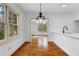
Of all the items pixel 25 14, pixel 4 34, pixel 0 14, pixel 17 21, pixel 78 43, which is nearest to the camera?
pixel 78 43

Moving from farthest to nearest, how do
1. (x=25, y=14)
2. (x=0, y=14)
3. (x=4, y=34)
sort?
(x=25, y=14), (x=4, y=34), (x=0, y=14)

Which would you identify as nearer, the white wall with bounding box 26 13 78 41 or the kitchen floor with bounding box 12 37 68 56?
the kitchen floor with bounding box 12 37 68 56

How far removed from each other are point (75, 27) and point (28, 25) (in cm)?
374

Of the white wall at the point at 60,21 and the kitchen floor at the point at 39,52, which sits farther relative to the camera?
the white wall at the point at 60,21

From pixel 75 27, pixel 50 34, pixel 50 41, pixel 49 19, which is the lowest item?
pixel 50 41

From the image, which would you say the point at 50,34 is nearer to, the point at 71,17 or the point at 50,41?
the point at 50,41

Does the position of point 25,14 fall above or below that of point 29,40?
above

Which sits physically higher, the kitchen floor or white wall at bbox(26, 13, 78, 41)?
white wall at bbox(26, 13, 78, 41)

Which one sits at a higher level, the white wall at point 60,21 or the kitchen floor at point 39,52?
the white wall at point 60,21

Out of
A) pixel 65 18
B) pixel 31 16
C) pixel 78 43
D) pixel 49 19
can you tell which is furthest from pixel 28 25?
pixel 78 43

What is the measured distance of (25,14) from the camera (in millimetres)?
8094

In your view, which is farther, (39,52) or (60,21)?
(60,21)

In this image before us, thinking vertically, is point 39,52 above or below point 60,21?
below

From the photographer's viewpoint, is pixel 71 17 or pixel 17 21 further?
pixel 71 17
